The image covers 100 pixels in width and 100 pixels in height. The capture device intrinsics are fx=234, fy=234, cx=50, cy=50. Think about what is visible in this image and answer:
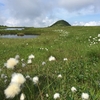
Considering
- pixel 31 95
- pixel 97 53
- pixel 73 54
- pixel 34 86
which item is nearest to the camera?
pixel 31 95

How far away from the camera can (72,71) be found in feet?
31.5

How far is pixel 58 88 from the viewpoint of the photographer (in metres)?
5.71

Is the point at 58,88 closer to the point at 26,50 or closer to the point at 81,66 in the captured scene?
the point at 81,66

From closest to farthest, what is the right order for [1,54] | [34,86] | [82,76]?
[34,86] → [82,76] → [1,54]

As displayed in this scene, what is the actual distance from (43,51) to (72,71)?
8638 millimetres

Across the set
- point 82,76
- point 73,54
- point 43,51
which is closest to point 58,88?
point 82,76

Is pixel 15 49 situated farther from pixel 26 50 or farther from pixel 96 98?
pixel 96 98

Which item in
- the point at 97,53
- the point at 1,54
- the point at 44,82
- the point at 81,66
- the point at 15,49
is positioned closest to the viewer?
the point at 44,82

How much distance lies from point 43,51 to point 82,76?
387 inches

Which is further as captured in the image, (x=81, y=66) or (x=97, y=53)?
(x=97, y=53)

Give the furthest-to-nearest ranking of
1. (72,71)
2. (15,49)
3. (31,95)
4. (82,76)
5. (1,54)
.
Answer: (15,49)
(1,54)
(72,71)
(82,76)
(31,95)

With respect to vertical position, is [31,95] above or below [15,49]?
above

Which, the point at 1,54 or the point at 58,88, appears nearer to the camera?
the point at 58,88

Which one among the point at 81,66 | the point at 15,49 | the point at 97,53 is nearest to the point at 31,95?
the point at 81,66
